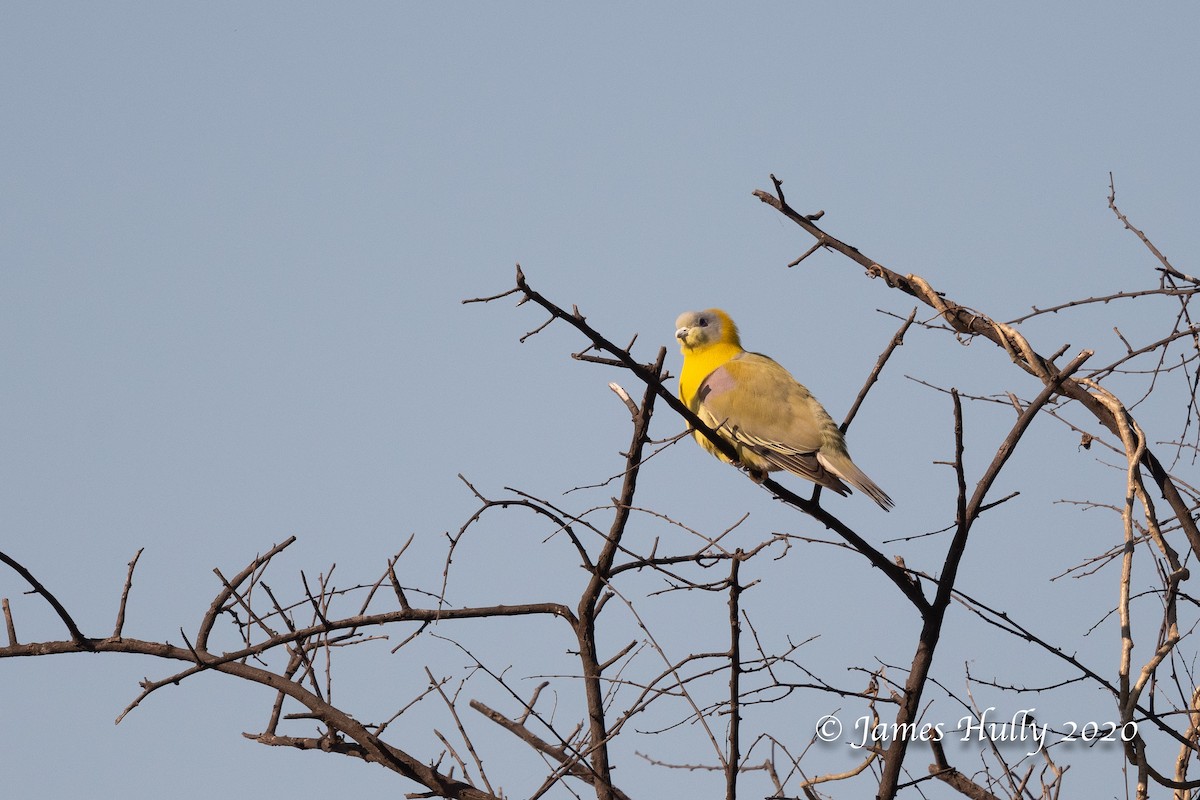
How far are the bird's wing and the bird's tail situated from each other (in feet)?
0.11

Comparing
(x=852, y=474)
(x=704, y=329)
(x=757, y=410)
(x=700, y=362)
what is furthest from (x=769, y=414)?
(x=704, y=329)

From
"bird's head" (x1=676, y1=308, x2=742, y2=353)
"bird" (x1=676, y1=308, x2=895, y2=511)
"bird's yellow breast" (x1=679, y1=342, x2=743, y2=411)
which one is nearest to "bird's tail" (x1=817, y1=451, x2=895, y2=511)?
"bird" (x1=676, y1=308, x2=895, y2=511)

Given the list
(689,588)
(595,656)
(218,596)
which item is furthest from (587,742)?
(218,596)

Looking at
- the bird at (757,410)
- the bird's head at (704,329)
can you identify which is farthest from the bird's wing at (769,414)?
the bird's head at (704,329)

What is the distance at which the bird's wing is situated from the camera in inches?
211

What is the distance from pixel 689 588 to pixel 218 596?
1.83m

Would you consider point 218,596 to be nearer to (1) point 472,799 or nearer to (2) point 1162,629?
(1) point 472,799

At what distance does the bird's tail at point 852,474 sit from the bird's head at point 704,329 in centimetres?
158

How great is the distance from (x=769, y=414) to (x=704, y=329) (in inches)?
51.6

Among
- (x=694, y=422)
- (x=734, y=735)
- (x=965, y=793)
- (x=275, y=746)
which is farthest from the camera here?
(x=275, y=746)

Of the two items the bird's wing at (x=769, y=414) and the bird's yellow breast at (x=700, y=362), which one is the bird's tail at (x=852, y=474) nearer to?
the bird's wing at (x=769, y=414)

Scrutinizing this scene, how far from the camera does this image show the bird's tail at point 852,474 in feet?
17.1

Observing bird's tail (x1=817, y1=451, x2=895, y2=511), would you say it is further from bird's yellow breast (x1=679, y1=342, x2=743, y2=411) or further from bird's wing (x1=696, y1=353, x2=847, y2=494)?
bird's yellow breast (x1=679, y1=342, x2=743, y2=411)

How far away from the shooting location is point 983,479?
12.2 feet
